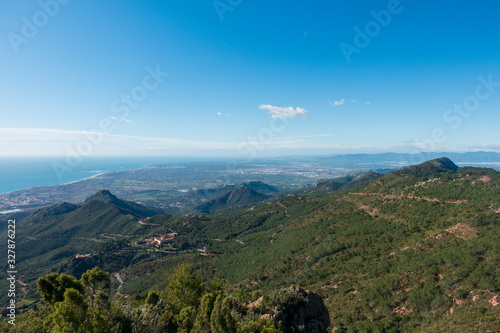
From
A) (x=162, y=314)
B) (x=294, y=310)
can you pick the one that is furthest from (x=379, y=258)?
(x=162, y=314)

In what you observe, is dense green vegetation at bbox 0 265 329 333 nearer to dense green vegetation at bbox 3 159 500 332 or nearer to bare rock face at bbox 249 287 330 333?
bare rock face at bbox 249 287 330 333

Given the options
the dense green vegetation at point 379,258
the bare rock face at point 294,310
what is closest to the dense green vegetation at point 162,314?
the bare rock face at point 294,310

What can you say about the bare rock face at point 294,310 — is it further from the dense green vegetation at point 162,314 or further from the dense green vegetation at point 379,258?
the dense green vegetation at point 379,258

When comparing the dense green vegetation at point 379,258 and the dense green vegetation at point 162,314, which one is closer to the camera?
the dense green vegetation at point 162,314

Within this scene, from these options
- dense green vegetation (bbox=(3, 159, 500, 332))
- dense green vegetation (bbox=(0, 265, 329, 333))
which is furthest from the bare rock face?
dense green vegetation (bbox=(3, 159, 500, 332))

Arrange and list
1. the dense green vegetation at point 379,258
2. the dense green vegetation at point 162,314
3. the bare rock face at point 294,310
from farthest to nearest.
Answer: the dense green vegetation at point 379,258, the bare rock face at point 294,310, the dense green vegetation at point 162,314

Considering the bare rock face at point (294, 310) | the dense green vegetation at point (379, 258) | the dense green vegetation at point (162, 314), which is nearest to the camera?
the dense green vegetation at point (162, 314)

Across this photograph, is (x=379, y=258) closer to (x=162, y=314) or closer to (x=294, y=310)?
(x=294, y=310)

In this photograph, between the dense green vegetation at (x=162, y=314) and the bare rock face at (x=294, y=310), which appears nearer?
the dense green vegetation at (x=162, y=314)

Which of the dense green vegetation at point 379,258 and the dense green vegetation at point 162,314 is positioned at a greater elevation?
the dense green vegetation at point 162,314
